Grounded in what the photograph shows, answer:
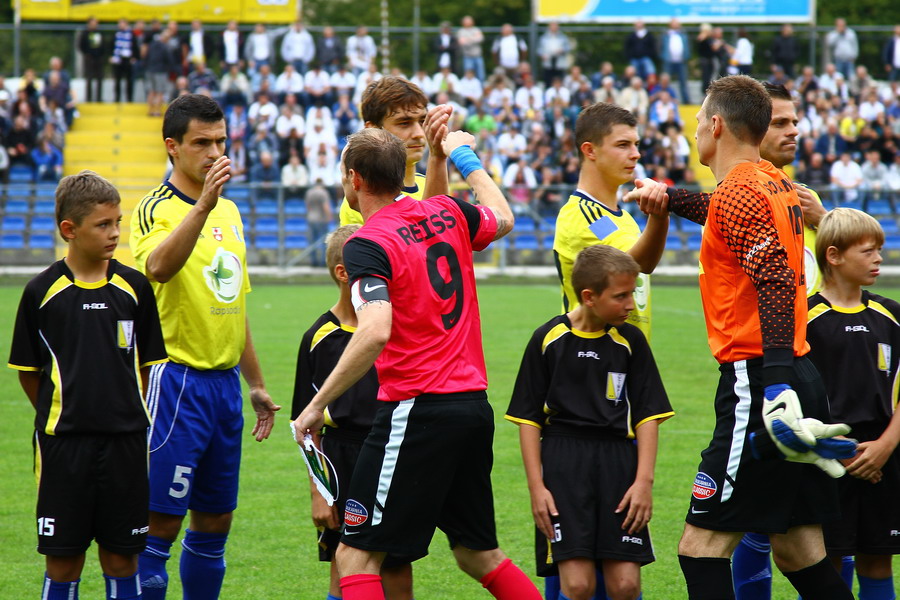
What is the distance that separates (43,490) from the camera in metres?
4.32

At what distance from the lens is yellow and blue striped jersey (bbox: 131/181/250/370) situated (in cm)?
490

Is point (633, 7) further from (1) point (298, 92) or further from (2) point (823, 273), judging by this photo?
(2) point (823, 273)

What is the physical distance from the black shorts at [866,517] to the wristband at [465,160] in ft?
6.98

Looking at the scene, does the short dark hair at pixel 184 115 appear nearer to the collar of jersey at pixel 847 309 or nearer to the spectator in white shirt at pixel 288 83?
the collar of jersey at pixel 847 309

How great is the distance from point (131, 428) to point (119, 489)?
256 mm

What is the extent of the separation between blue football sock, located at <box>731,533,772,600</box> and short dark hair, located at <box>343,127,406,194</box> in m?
2.39

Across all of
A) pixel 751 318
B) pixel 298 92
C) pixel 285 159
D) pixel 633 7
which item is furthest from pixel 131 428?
pixel 633 7

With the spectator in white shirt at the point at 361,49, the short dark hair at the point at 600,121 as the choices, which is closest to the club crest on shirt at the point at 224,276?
the short dark hair at the point at 600,121

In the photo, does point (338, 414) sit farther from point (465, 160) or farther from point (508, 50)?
point (508, 50)

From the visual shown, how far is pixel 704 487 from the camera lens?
422 cm

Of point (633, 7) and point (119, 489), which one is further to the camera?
point (633, 7)

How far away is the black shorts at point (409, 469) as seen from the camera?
13.3ft

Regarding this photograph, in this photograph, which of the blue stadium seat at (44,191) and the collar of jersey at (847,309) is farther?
the blue stadium seat at (44,191)

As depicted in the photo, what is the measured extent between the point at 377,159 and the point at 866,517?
9.10 feet
